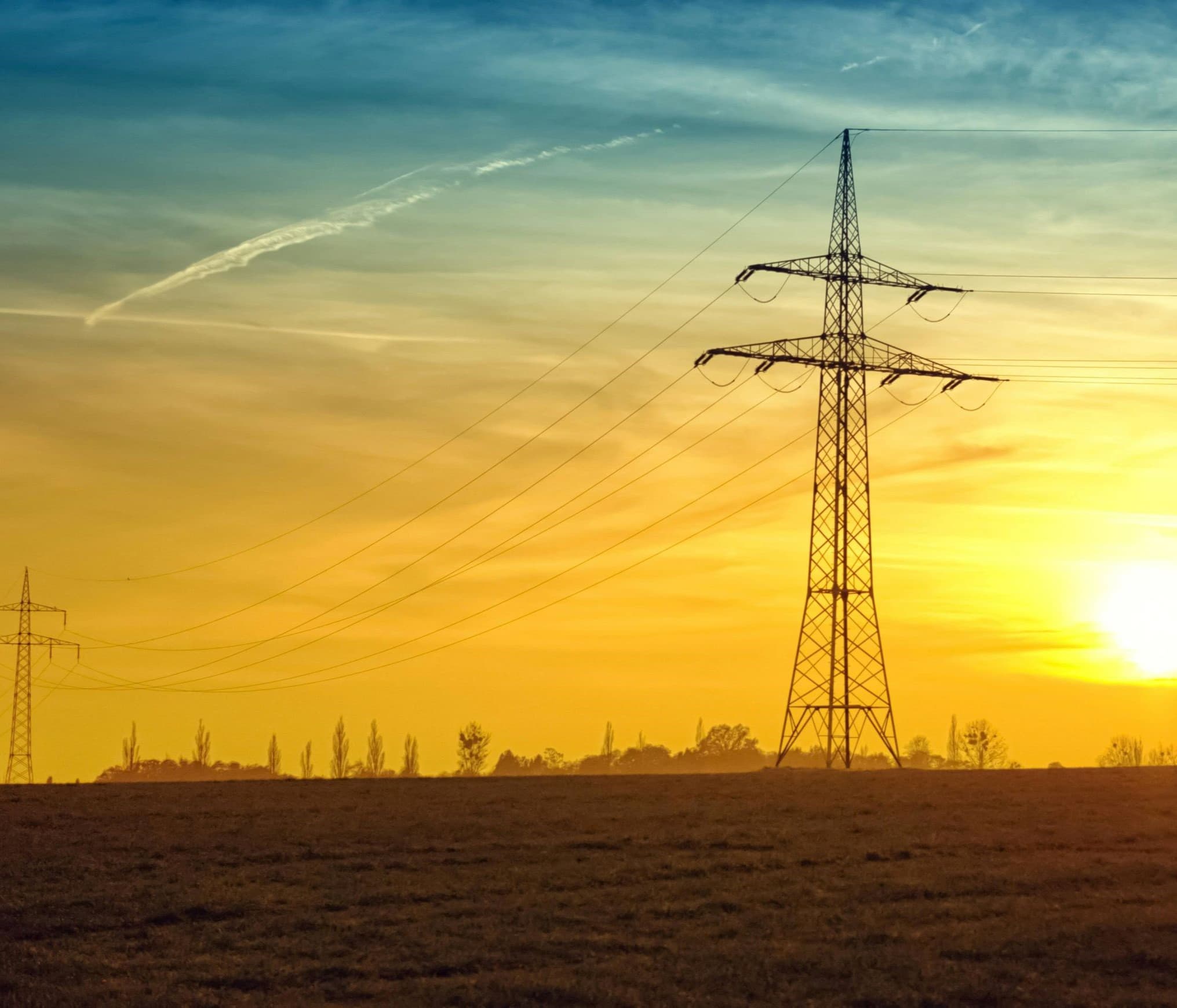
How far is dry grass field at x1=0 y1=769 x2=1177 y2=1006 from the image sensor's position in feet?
90.4

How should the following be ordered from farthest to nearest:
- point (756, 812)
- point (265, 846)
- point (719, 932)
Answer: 1. point (756, 812)
2. point (265, 846)
3. point (719, 932)

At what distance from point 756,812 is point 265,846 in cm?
1811

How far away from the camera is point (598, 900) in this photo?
3572 centimetres

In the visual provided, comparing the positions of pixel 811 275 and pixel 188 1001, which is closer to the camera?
pixel 188 1001

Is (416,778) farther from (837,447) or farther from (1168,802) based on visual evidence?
(1168,802)

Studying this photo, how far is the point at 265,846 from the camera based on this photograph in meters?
44.5

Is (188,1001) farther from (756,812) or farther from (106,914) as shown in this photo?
(756,812)

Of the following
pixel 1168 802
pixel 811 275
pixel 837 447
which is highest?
pixel 811 275

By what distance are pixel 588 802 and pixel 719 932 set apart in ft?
80.9

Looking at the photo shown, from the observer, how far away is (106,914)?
34750 mm

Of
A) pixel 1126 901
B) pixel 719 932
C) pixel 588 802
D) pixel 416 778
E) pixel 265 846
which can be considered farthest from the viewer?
pixel 416 778

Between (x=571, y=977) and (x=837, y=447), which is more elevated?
(x=837, y=447)

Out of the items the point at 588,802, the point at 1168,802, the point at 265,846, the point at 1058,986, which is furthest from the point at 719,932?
the point at 1168,802

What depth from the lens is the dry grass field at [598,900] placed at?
27.6 metres
